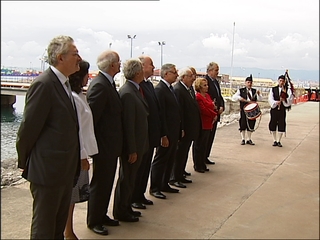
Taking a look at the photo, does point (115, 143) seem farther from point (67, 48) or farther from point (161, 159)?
point (161, 159)

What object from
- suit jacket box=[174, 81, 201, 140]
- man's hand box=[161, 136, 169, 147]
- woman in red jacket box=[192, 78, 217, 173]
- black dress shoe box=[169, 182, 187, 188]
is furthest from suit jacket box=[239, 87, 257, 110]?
man's hand box=[161, 136, 169, 147]

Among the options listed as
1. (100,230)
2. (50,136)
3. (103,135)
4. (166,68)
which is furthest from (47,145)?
(166,68)

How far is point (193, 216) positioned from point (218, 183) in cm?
134

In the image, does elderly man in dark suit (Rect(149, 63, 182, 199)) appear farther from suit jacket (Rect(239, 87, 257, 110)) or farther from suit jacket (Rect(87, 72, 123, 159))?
suit jacket (Rect(239, 87, 257, 110))

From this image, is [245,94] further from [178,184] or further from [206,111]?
[178,184]

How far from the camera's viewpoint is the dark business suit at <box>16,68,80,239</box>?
2195mm

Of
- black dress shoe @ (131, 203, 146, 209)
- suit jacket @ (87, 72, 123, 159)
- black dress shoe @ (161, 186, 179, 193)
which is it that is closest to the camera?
suit jacket @ (87, 72, 123, 159)

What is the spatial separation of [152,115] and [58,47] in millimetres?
1616

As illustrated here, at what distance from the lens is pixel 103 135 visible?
10.1 feet

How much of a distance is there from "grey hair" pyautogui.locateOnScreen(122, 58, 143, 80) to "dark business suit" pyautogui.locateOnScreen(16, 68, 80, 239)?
109 centimetres

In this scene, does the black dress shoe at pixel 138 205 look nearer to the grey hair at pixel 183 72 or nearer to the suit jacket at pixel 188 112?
the suit jacket at pixel 188 112

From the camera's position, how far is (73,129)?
2.31 meters

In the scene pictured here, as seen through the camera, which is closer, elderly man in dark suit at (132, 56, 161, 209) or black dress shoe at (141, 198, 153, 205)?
elderly man in dark suit at (132, 56, 161, 209)

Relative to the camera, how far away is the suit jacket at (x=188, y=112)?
4.59 m
